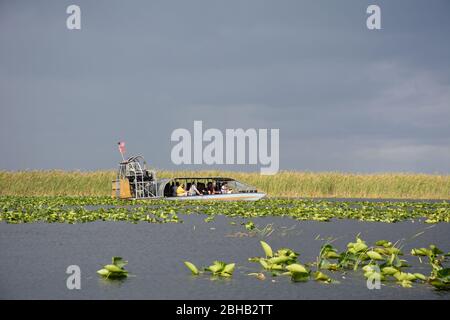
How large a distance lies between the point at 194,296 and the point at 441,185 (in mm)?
37179

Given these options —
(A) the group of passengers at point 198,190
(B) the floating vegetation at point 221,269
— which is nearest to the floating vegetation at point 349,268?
(B) the floating vegetation at point 221,269

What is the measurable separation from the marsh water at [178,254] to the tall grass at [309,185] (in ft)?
63.3

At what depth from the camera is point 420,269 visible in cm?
1205

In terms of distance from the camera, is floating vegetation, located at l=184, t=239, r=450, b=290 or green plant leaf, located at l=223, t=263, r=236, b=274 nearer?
floating vegetation, located at l=184, t=239, r=450, b=290

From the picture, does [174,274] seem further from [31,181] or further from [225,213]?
[31,181]

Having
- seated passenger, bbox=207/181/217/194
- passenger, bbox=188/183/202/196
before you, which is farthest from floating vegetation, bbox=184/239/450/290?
seated passenger, bbox=207/181/217/194

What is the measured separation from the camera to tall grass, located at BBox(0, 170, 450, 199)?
142 feet

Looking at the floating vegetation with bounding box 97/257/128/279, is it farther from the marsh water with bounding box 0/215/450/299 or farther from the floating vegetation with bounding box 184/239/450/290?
the floating vegetation with bounding box 184/239/450/290

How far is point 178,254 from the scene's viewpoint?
13594 millimetres

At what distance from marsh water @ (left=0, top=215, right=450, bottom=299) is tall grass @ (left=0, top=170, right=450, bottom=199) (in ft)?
63.3

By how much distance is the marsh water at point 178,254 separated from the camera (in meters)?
9.49

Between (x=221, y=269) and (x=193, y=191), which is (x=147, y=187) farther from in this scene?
(x=221, y=269)

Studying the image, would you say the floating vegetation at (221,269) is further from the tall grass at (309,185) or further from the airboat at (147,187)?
the tall grass at (309,185)
